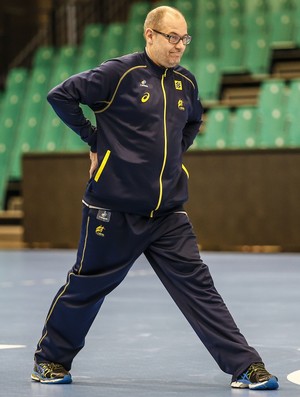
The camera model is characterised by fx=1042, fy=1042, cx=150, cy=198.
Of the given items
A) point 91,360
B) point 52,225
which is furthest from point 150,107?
point 52,225

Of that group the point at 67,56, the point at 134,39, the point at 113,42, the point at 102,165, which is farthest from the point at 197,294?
the point at 67,56

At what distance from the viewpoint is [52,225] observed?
49.8 feet

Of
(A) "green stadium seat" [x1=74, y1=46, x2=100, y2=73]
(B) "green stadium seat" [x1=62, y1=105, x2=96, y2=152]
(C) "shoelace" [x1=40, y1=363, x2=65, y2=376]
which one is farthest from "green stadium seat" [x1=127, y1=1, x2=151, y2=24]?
(C) "shoelace" [x1=40, y1=363, x2=65, y2=376]

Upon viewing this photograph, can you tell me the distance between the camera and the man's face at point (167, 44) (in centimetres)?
470

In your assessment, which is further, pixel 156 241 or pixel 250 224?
pixel 250 224

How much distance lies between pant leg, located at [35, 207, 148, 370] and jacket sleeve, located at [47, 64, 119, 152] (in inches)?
15.4

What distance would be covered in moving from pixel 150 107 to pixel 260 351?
1794 millimetres

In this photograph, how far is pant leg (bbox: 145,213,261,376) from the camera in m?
4.71

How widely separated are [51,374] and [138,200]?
0.91 metres

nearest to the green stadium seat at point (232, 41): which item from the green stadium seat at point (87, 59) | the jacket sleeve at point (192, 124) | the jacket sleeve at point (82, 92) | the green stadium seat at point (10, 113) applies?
the green stadium seat at point (87, 59)

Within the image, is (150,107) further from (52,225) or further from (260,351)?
(52,225)

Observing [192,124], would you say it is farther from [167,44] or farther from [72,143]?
[72,143]

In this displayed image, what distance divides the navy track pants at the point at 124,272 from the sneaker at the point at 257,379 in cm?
8

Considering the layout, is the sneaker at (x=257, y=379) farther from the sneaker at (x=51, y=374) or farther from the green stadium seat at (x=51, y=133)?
the green stadium seat at (x=51, y=133)
